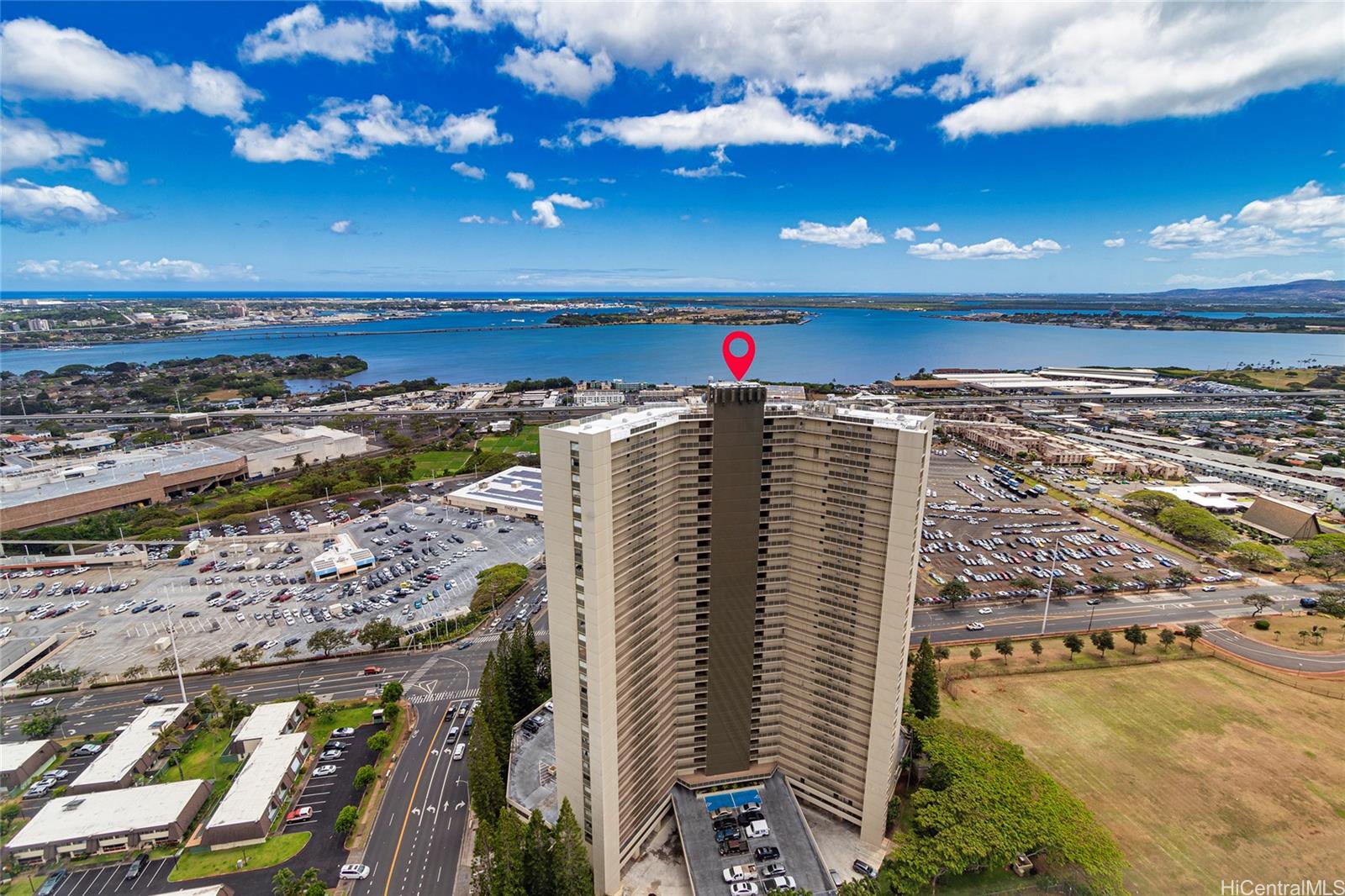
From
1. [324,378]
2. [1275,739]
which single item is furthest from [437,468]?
[324,378]

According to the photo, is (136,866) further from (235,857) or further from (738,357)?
(738,357)

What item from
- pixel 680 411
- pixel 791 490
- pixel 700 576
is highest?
pixel 680 411

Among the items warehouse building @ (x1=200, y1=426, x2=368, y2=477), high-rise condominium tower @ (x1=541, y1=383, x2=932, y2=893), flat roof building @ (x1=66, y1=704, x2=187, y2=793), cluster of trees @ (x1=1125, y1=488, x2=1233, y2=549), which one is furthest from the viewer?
warehouse building @ (x1=200, y1=426, x2=368, y2=477)

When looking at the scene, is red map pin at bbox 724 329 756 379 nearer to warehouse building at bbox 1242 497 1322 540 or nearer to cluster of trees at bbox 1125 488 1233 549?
cluster of trees at bbox 1125 488 1233 549

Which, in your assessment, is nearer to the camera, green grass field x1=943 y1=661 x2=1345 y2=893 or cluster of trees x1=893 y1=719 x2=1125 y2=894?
cluster of trees x1=893 y1=719 x2=1125 y2=894

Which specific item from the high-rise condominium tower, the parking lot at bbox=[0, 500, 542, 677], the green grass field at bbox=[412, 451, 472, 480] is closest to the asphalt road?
the high-rise condominium tower

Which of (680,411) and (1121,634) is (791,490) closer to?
(680,411)
